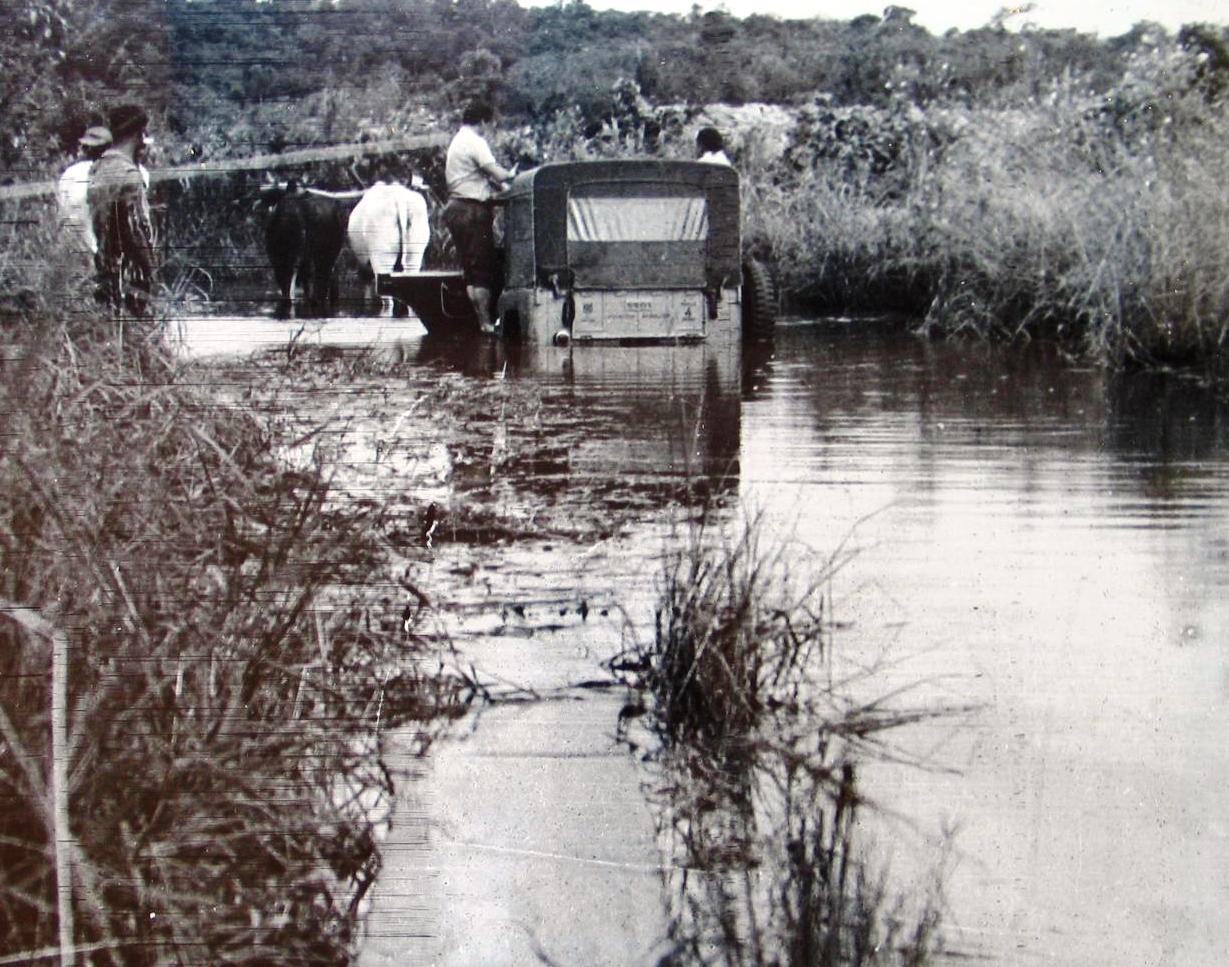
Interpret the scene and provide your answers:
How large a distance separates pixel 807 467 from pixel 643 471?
0.60m

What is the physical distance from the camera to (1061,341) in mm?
9438

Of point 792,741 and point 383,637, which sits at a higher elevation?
point 383,637

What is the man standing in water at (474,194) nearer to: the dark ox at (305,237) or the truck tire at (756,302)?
the dark ox at (305,237)

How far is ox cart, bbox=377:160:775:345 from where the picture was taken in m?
5.99

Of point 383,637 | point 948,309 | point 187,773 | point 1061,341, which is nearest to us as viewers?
point 187,773

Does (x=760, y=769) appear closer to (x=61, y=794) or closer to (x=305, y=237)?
(x=61, y=794)

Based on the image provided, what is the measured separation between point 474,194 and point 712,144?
7.60 ft

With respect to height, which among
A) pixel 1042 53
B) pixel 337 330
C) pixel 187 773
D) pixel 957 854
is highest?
pixel 1042 53

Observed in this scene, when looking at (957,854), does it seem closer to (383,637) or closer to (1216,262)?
(383,637)

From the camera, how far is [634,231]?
7438 mm

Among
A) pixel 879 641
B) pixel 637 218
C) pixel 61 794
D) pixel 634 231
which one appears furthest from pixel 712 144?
pixel 61 794

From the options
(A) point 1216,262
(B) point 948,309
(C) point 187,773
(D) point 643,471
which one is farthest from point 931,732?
(B) point 948,309

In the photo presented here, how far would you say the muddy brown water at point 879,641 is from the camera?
2736 millimetres

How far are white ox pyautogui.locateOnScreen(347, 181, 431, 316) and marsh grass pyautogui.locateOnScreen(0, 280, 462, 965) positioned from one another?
624mm
